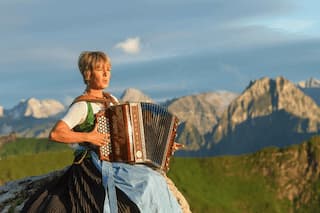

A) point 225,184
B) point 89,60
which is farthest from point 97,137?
point 225,184

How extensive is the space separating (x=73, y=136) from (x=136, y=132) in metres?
1.01

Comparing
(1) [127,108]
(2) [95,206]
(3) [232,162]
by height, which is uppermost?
(1) [127,108]

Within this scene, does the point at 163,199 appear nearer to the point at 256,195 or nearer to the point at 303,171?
the point at 256,195

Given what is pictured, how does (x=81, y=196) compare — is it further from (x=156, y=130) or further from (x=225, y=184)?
(x=225, y=184)

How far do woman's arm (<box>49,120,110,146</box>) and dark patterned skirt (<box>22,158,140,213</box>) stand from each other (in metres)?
0.61

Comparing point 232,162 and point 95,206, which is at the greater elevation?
A: point 95,206

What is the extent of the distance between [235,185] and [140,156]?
434 feet

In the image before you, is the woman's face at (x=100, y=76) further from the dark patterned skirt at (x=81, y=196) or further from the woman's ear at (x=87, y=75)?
the dark patterned skirt at (x=81, y=196)

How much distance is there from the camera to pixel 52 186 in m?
10.5

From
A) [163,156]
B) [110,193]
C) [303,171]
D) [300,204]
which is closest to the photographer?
[110,193]

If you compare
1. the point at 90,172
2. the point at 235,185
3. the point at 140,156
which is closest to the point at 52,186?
the point at 90,172

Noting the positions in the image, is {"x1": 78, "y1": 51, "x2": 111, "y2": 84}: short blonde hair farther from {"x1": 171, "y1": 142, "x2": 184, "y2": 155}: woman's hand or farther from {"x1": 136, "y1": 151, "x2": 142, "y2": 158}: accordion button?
{"x1": 171, "y1": 142, "x2": 184, "y2": 155}: woman's hand

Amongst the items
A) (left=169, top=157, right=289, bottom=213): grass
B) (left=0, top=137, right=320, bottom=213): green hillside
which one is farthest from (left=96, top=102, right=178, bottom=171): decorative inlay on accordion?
(left=169, top=157, right=289, bottom=213): grass

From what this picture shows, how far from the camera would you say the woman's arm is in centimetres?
950
